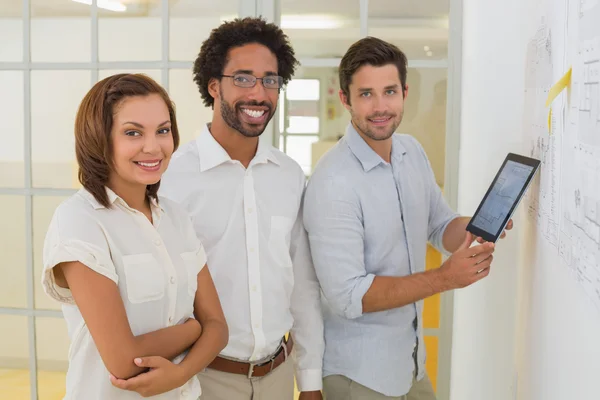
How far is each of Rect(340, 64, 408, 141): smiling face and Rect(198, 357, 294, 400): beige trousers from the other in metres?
0.77

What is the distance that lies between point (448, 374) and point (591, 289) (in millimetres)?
1899

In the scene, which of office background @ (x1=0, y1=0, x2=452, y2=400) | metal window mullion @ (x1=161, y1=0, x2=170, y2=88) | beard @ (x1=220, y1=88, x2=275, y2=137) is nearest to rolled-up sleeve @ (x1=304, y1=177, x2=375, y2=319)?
beard @ (x1=220, y1=88, x2=275, y2=137)

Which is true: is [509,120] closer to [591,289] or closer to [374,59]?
[374,59]

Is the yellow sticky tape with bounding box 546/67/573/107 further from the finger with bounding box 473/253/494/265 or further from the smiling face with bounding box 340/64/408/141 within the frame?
the smiling face with bounding box 340/64/408/141

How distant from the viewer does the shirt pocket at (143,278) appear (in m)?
1.48

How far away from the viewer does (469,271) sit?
5.56ft

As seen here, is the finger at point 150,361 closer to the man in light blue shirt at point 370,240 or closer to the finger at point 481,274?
the man in light blue shirt at point 370,240

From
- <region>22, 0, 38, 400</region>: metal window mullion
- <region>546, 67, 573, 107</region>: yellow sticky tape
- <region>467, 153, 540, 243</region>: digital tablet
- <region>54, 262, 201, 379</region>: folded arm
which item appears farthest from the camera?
<region>22, 0, 38, 400</region>: metal window mullion

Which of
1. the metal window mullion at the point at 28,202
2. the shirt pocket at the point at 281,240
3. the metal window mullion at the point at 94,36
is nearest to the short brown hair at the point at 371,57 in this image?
the shirt pocket at the point at 281,240

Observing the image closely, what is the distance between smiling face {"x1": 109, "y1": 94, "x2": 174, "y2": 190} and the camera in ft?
4.95

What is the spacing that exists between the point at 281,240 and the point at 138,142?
621 millimetres

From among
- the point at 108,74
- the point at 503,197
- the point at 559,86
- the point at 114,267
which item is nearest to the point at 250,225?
the point at 114,267

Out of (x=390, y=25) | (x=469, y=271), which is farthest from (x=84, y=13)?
(x=469, y=271)

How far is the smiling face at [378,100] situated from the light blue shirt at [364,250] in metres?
0.06
